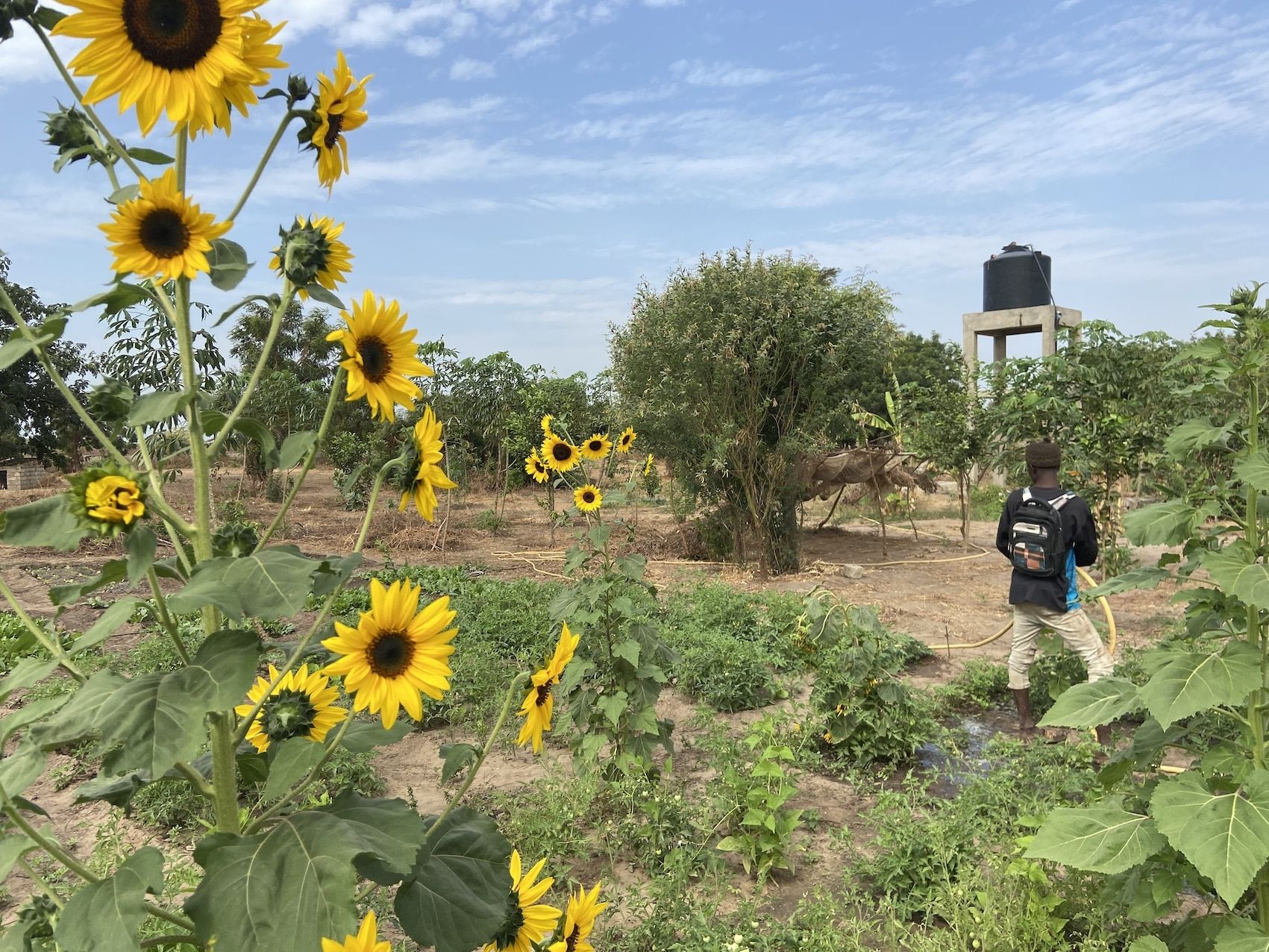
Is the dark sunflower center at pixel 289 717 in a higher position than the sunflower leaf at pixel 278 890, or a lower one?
higher

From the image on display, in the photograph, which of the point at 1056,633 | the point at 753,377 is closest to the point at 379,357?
the point at 1056,633

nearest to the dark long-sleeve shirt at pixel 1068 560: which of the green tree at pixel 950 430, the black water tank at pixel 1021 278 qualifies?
the green tree at pixel 950 430

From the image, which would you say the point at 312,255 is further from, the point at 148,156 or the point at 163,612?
the point at 163,612

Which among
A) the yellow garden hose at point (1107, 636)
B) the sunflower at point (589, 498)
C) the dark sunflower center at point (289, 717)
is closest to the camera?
the dark sunflower center at point (289, 717)

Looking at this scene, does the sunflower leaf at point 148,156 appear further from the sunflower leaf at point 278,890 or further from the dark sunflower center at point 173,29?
the sunflower leaf at point 278,890

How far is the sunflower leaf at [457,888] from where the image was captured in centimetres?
106

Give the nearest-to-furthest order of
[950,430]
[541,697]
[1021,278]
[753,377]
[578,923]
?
1. [578,923]
2. [541,697]
3. [753,377]
4. [950,430]
5. [1021,278]

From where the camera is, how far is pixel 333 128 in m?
1.07

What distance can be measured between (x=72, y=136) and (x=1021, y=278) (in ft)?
72.9

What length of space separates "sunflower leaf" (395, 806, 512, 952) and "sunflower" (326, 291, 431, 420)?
2.07 feet

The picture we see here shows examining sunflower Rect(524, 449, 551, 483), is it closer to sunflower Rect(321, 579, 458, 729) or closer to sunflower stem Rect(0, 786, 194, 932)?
sunflower Rect(321, 579, 458, 729)

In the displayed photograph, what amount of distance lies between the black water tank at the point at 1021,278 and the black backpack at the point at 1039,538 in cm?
1740

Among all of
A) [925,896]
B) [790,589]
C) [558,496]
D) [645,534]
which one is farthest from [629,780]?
[558,496]

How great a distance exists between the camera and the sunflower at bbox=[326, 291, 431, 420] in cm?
106
